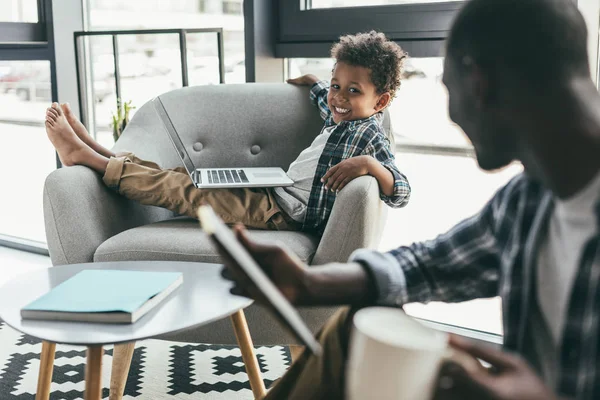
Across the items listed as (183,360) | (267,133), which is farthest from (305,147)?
(183,360)

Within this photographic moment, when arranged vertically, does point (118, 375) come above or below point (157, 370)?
above

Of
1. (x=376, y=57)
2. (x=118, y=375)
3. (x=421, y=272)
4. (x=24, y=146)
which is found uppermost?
(x=376, y=57)

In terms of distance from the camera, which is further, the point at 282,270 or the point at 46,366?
the point at 46,366

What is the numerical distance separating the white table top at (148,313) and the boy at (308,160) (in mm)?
455

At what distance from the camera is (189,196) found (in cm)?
203

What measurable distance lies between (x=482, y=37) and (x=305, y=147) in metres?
1.41

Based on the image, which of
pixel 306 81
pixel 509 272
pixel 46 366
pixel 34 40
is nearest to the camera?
pixel 509 272

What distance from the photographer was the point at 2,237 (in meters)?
3.37

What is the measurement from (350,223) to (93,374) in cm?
72

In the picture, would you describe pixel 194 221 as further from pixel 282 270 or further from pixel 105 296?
pixel 282 270

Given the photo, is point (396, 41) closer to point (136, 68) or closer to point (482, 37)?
point (136, 68)

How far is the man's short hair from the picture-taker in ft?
2.64

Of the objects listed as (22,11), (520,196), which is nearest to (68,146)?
(22,11)

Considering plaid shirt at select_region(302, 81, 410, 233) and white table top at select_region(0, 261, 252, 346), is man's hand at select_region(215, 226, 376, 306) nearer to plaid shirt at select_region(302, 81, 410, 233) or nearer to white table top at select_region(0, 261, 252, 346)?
white table top at select_region(0, 261, 252, 346)
